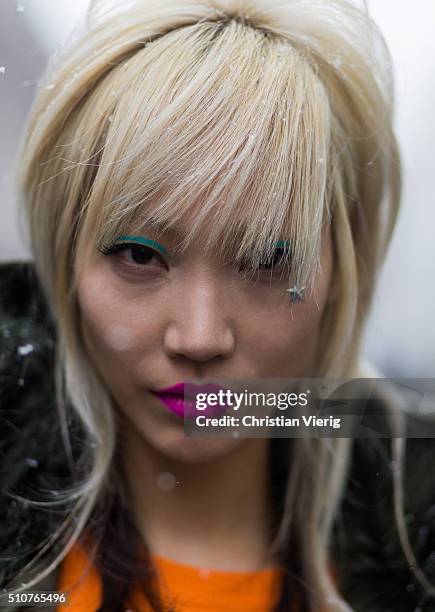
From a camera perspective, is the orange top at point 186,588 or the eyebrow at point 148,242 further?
the orange top at point 186,588

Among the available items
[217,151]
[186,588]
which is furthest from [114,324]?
[186,588]

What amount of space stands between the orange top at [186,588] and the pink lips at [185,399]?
24 centimetres

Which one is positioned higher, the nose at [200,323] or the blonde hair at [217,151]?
the blonde hair at [217,151]

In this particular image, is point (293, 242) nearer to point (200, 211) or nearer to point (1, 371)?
point (200, 211)

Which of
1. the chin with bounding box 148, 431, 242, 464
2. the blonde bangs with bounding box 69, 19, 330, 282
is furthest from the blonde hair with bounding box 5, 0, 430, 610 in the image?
the chin with bounding box 148, 431, 242, 464

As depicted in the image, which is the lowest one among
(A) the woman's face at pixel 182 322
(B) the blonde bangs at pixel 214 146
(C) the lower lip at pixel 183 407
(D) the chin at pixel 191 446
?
(D) the chin at pixel 191 446

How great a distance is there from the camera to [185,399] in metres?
0.87

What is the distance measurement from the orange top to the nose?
1.09ft

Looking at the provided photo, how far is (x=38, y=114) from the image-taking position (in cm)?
90

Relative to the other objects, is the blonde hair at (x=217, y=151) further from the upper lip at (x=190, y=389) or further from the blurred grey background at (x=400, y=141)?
the upper lip at (x=190, y=389)

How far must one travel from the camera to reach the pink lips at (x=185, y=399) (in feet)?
2.82

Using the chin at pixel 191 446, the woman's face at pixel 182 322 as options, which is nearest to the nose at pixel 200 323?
the woman's face at pixel 182 322

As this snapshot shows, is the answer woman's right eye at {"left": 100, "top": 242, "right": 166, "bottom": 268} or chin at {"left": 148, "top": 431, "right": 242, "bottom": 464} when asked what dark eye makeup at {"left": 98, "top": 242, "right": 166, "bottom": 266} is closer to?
woman's right eye at {"left": 100, "top": 242, "right": 166, "bottom": 268}

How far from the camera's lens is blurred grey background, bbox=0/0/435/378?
3.05 feet
